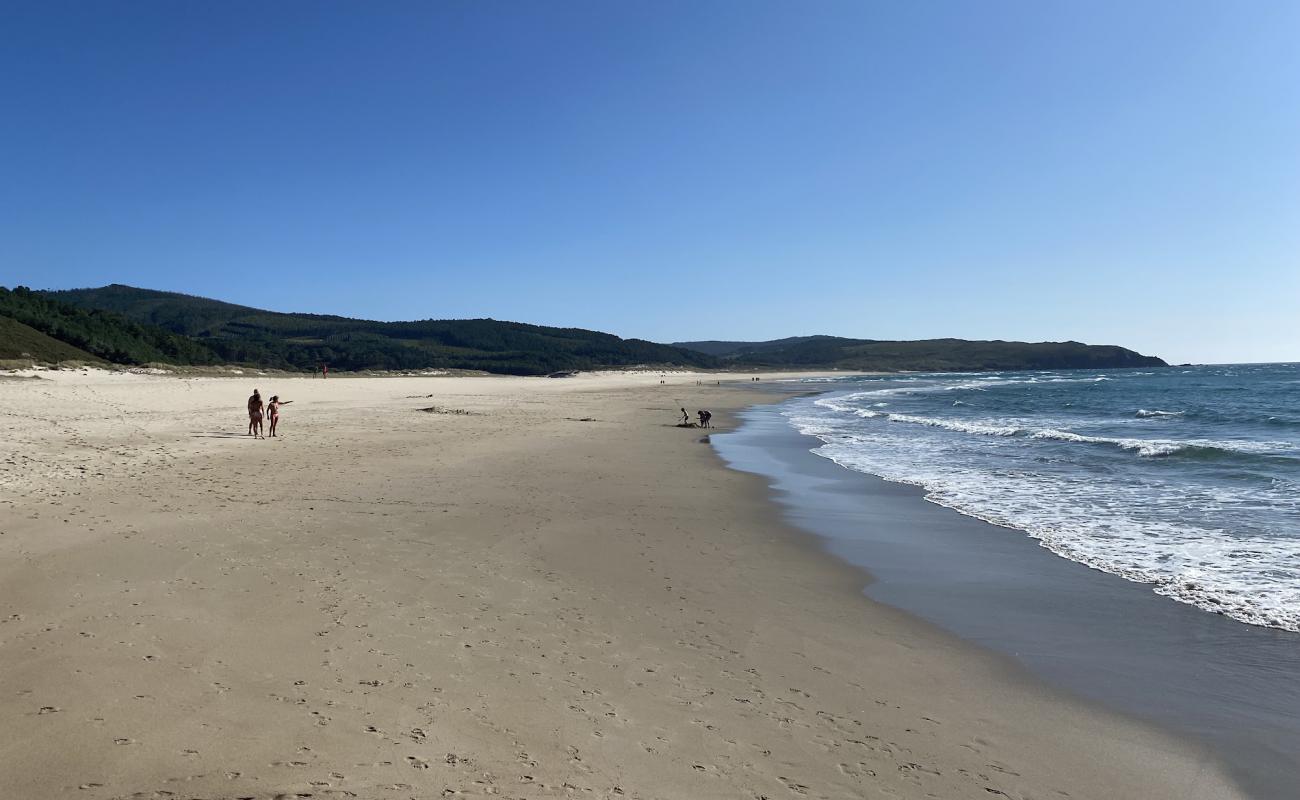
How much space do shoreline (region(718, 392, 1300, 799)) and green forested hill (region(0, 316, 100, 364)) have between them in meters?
50.5

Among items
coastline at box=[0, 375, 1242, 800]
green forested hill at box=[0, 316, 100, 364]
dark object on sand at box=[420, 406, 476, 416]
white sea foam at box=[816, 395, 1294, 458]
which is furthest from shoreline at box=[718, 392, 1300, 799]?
green forested hill at box=[0, 316, 100, 364]

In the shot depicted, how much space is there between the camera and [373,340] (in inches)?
5113

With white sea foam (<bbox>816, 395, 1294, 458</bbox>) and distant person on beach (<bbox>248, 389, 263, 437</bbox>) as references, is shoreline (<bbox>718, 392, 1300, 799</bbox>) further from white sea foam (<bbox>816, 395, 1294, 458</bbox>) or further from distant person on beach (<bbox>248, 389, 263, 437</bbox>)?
distant person on beach (<bbox>248, 389, 263, 437</bbox>)

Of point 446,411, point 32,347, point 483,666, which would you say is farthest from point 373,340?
point 483,666

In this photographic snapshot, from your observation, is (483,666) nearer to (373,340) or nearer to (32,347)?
(32,347)

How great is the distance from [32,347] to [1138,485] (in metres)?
58.4

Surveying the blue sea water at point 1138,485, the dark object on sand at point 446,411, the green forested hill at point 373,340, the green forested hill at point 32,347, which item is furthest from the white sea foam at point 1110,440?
the green forested hill at point 373,340

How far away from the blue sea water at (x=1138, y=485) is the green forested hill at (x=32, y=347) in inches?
1799

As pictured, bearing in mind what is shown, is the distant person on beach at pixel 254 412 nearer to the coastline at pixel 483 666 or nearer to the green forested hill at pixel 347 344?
the coastline at pixel 483 666

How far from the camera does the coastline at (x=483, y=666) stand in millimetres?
3779

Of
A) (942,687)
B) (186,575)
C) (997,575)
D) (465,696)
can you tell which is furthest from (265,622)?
(997,575)

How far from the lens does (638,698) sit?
472 cm

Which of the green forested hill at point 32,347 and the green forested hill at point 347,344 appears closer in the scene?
the green forested hill at point 32,347

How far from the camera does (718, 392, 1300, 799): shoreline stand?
481 centimetres
